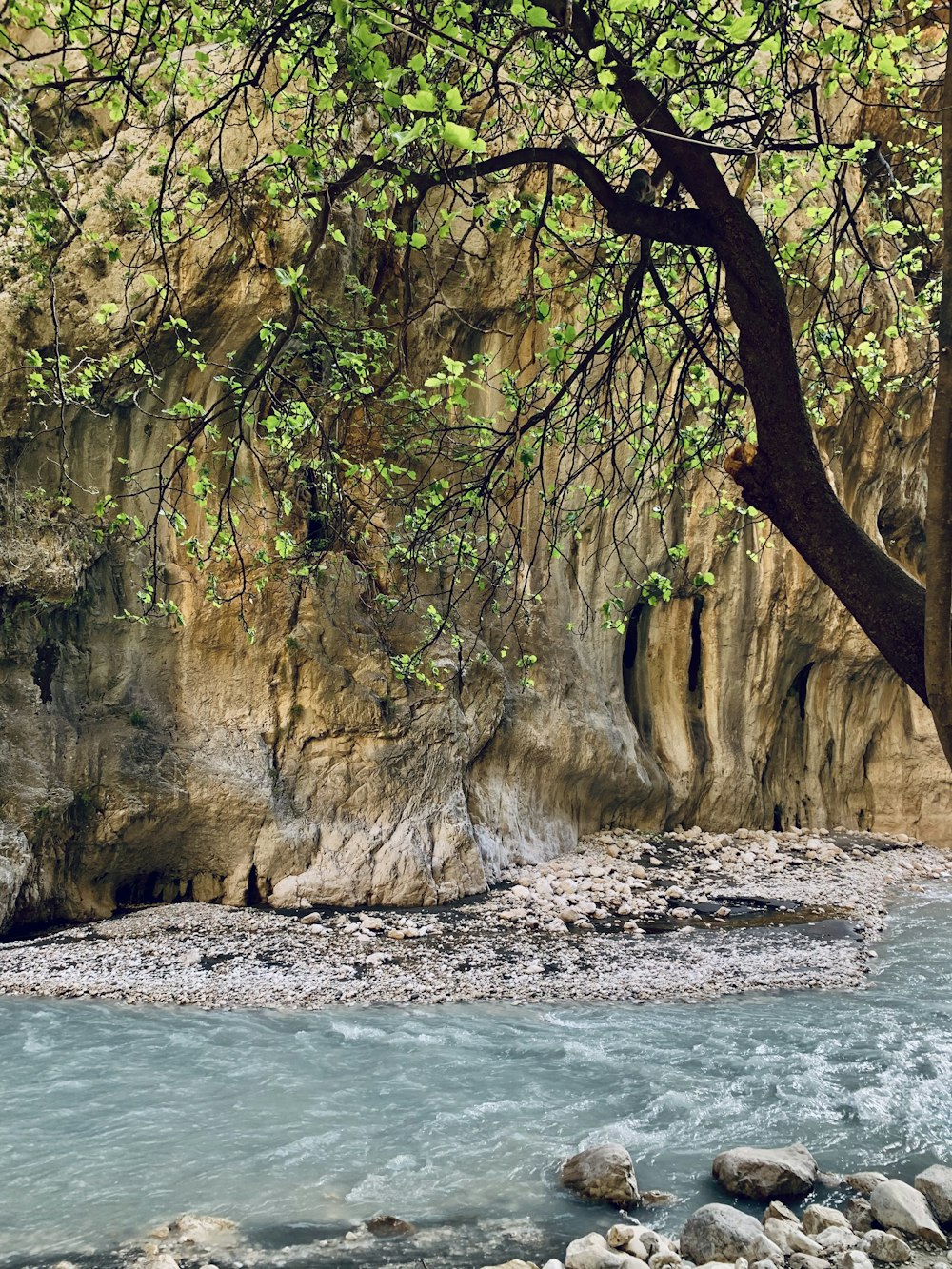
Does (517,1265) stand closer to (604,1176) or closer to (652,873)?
(604,1176)

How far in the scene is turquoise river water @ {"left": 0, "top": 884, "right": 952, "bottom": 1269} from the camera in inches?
163

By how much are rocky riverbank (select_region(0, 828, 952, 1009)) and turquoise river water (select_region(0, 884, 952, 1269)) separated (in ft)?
1.47

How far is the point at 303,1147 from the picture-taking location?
4855 mm

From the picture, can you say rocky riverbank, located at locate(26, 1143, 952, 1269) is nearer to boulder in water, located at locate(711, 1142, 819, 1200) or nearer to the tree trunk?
boulder in water, located at locate(711, 1142, 819, 1200)

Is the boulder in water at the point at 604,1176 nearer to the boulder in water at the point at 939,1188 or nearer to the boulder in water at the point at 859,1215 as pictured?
the boulder in water at the point at 859,1215

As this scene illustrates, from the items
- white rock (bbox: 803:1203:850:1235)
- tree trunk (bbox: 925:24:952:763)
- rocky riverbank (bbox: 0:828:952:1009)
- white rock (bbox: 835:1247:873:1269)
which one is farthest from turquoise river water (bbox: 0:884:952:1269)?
tree trunk (bbox: 925:24:952:763)

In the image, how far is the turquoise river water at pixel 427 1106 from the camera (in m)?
4.15

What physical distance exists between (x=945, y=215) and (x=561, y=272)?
12454 millimetres

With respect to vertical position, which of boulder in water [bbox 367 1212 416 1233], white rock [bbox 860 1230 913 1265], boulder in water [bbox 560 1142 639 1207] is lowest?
boulder in water [bbox 367 1212 416 1233]

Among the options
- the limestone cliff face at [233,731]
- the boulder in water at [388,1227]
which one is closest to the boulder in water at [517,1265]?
the boulder in water at [388,1227]

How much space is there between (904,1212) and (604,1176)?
132 cm

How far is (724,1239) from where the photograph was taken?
3.57 metres

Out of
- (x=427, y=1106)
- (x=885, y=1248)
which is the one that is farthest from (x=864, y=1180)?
(x=427, y=1106)

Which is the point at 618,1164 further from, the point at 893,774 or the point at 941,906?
the point at 893,774
